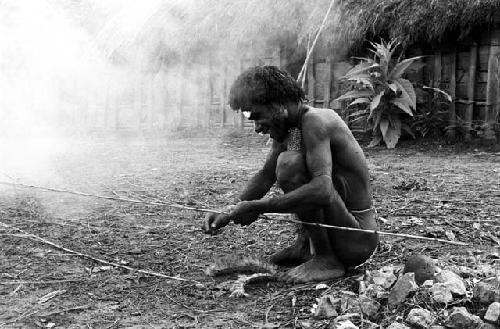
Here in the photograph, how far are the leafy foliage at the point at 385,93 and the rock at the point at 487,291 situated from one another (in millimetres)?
6093

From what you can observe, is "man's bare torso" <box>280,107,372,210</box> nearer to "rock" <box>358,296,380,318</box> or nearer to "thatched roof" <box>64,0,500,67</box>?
"rock" <box>358,296,380,318</box>

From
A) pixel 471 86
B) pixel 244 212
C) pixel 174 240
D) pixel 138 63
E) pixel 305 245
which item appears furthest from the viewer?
pixel 138 63

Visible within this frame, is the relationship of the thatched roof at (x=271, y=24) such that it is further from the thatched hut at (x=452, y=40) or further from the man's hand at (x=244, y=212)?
the man's hand at (x=244, y=212)

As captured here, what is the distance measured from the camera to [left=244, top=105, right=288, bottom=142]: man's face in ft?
9.71

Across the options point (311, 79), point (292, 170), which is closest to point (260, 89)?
point (292, 170)

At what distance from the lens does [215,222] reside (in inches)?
118

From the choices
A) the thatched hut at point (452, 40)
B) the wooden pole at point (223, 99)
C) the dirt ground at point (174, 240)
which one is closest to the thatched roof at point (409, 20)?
the thatched hut at point (452, 40)

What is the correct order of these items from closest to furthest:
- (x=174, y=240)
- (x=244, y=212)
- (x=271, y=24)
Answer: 1. (x=244, y=212)
2. (x=174, y=240)
3. (x=271, y=24)

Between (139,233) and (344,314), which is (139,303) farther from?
(139,233)

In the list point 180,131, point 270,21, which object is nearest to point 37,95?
point 180,131

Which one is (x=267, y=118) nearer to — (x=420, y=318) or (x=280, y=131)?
(x=280, y=131)

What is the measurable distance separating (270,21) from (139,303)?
882 cm

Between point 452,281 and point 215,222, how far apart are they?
1189mm

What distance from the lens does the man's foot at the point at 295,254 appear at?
330cm
